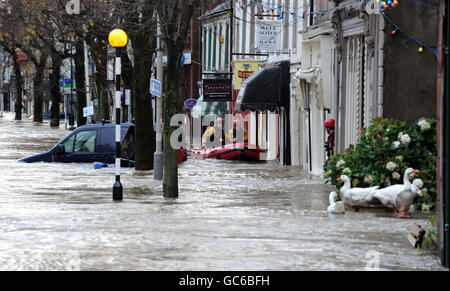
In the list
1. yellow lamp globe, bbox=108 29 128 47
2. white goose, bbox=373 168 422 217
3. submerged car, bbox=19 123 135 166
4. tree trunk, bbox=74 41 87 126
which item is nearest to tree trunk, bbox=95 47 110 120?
tree trunk, bbox=74 41 87 126

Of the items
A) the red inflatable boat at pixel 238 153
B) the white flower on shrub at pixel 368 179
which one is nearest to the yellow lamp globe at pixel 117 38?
the white flower on shrub at pixel 368 179

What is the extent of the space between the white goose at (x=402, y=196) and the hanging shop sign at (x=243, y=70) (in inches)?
1156

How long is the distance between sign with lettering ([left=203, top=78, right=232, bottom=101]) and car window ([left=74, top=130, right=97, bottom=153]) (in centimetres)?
1720

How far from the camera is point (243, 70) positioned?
45.5 m

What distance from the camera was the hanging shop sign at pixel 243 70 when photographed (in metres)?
45.4

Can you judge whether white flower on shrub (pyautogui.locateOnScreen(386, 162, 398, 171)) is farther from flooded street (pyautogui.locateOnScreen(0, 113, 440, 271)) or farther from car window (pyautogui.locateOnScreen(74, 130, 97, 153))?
car window (pyautogui.locateOnScreen(74, 130, 97, 153))

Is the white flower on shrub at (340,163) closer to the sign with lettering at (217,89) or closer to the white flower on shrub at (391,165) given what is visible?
the white flower on shrub at (391,165)

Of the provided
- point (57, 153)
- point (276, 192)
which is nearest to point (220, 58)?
point (57, 153)

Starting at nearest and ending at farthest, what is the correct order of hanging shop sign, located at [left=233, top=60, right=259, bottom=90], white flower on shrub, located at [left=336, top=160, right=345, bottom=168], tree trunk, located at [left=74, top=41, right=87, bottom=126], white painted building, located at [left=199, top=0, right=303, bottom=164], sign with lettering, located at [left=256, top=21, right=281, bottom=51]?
1. white flower on shrub, located at [left=336, top=160, right=345, bottom=168]
2. white painted building, located at [left=199, top=0, right=303, bottom=164]
3. sign with lettering, located at [left=256, top=21, right=281, bottom=51]
4. hanging shop sign, located at [left=233, top=60, right=259, bottom=90]
5. tree trunk, located at [left=74, top=41, right=87, bottom=126]

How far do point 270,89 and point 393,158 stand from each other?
21047mm

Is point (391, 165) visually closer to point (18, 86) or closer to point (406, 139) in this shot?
point (406, 139)

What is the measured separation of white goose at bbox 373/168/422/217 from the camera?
1594cm

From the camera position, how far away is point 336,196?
59.6ft
